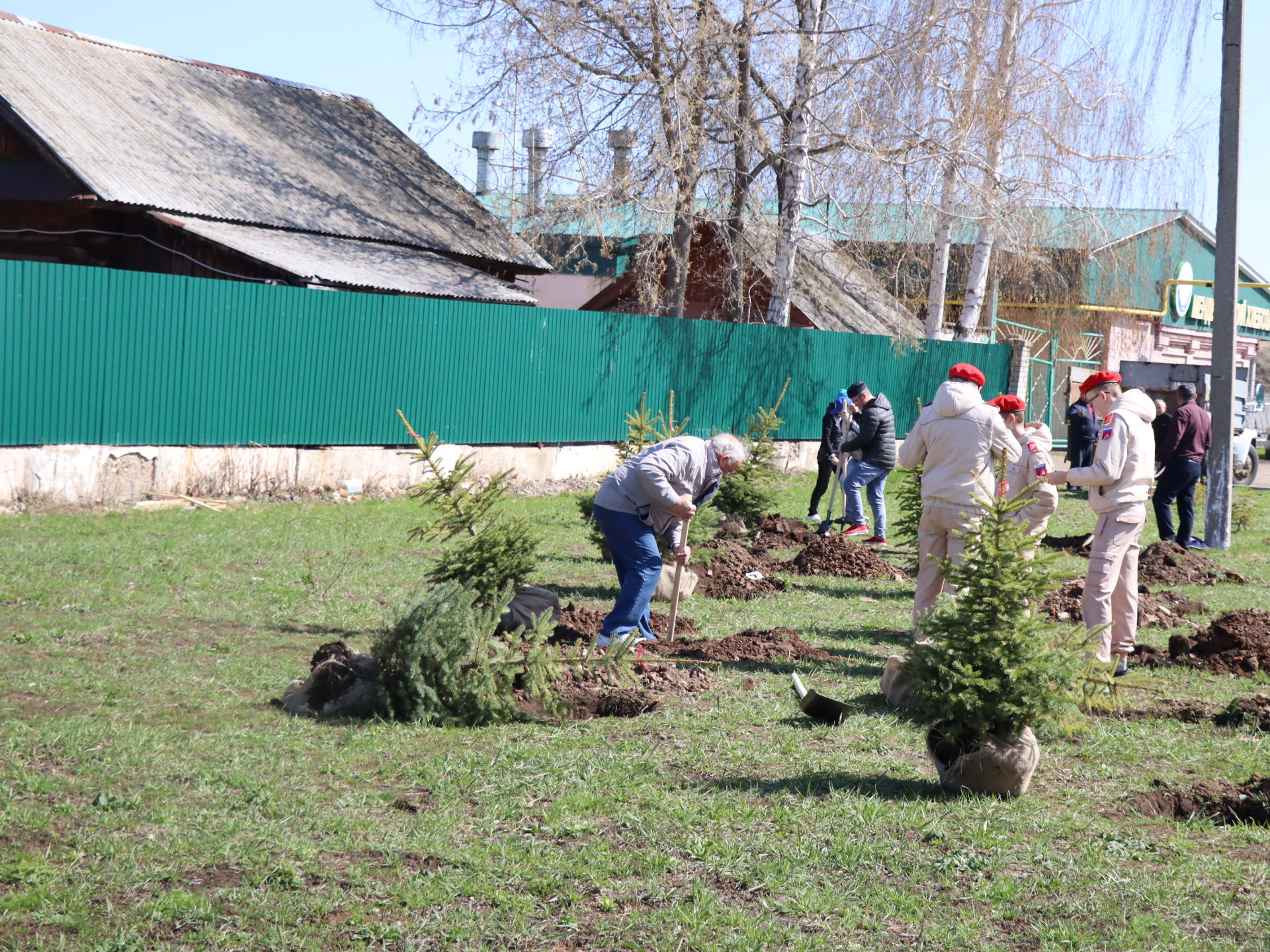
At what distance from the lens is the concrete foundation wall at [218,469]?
11555 mm

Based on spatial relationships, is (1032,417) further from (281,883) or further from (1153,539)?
(281,883)

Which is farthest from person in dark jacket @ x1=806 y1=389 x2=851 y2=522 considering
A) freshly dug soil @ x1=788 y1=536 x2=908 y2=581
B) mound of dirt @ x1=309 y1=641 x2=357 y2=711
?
mound of dirt @ x1=309 y1=641 x2=357 y2=711

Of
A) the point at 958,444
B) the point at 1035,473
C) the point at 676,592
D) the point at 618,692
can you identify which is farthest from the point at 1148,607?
the point at 618,692

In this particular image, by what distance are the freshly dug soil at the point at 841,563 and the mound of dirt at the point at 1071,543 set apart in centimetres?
286

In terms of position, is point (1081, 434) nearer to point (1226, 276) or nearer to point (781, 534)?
point (1226, 276)

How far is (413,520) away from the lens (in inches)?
491

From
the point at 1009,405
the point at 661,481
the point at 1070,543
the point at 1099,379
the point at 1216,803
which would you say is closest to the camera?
the point at 1216,803

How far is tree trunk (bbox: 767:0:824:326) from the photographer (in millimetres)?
18438

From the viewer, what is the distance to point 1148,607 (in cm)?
952

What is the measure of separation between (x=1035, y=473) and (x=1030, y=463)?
2.9 inches

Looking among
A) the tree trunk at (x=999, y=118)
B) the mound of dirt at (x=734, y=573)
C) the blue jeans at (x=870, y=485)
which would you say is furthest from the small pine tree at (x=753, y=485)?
the tree trunk at (x=999, y=118)

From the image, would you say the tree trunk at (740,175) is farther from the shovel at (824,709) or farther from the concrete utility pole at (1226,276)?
the shovel at (824,709)

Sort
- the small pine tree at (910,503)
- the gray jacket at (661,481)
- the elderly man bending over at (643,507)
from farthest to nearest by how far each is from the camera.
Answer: the small pine tree at (910,503), the elderly man bending over at (643,507), the gray jacket at (661,481)

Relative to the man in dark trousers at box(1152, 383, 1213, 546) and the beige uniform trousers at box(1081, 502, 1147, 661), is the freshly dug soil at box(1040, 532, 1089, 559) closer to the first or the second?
the man in dark trousers at box(1152, 383, 1213, 546)
